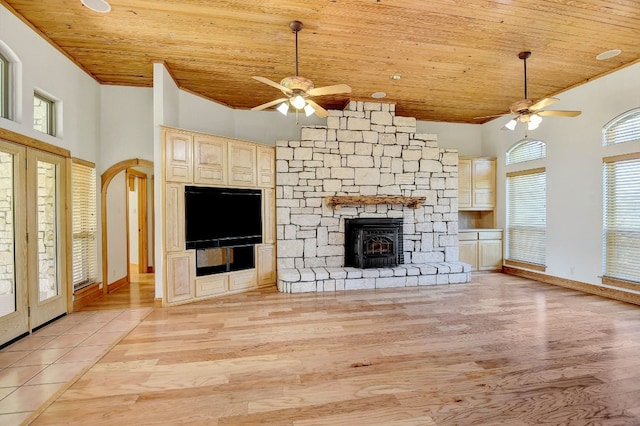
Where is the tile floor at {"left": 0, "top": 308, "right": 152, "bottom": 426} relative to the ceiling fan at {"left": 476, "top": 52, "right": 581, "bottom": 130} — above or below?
below

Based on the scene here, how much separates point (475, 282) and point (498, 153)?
2955 mm

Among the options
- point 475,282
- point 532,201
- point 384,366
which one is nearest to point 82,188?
point 384,366

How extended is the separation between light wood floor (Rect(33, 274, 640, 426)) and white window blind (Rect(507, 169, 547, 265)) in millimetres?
1825

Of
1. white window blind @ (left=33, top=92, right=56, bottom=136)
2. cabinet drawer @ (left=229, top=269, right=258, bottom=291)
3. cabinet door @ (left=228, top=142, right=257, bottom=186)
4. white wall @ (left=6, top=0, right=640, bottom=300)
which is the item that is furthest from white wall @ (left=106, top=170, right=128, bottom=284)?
cabinet door @ (left=228, top=142, right=257, bottom=186)

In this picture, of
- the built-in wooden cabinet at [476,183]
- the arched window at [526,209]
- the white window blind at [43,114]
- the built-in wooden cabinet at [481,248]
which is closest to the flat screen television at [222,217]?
the white window blind at [43,114]

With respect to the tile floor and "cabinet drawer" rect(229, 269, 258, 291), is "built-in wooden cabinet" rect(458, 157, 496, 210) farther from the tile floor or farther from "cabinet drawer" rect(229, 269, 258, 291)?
the tile floor

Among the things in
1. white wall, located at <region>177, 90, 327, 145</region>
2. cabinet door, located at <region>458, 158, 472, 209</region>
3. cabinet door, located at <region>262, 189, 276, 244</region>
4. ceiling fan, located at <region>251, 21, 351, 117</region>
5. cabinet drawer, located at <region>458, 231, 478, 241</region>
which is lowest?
cabinet drawer, located at <region>458, 231, 478, 241</region>

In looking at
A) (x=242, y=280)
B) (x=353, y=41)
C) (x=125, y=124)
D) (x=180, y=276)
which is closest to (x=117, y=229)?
(x=125, y=124)

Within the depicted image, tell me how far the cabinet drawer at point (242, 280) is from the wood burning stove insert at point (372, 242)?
165 cm

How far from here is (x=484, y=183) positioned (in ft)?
22.5

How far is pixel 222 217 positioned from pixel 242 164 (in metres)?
0.92

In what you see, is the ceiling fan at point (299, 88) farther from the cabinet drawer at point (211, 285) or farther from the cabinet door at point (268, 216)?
the cabinet drawer at point (211, 285)

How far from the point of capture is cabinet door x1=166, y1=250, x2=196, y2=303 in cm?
437

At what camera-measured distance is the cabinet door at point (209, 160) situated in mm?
4637
